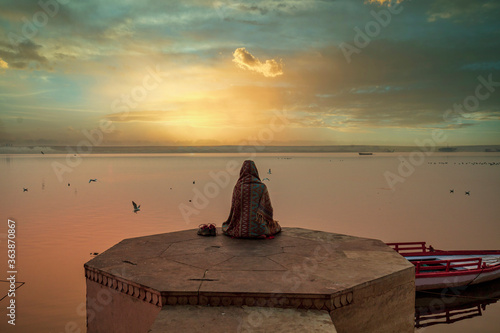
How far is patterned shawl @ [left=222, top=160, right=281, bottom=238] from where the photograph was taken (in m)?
8.51

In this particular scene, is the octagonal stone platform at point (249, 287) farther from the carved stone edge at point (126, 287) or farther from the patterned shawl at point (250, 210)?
the patterned shawl at point (250, 210)

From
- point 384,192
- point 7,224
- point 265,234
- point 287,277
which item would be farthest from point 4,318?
point 384,192

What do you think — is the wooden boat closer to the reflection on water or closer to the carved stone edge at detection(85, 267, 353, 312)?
the reflection on water

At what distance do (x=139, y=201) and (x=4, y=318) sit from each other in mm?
25149

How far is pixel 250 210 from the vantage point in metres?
8.56

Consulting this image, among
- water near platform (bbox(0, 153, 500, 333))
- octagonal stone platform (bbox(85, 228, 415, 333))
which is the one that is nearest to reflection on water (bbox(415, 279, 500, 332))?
water near platform (bbox(0, 153, 500, 333))

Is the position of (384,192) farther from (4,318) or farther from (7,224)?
(4,318)

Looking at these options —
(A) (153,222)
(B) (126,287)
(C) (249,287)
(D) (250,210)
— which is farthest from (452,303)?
(A) (153,222)

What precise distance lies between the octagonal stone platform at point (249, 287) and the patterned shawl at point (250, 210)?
2.41 feet

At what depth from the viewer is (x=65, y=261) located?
1617 centimetres

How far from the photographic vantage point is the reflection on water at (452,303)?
13.2 meters

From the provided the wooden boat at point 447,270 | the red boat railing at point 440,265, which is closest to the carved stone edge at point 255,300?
the wooden boat at point 447,270

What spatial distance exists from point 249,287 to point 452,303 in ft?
41.3

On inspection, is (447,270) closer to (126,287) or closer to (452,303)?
(452,303)
